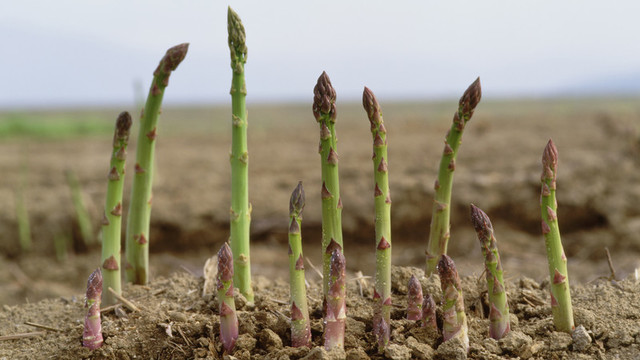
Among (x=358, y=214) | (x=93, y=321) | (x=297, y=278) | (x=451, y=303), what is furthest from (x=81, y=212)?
(x=451, y=303)

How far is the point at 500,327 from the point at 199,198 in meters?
6.20

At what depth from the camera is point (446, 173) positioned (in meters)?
2.70

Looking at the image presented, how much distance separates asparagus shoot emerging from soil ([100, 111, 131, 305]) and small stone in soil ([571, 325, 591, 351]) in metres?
2.11

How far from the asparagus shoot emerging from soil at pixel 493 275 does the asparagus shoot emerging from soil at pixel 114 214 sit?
5.57ft

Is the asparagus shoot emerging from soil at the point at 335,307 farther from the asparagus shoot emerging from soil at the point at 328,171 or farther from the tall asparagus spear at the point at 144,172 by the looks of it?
the tall asparagus spear at the point at 144,172

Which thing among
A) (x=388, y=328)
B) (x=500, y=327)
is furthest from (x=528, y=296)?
(x=388, y=328)

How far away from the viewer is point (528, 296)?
2.81 meters

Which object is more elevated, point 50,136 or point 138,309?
point 50,136

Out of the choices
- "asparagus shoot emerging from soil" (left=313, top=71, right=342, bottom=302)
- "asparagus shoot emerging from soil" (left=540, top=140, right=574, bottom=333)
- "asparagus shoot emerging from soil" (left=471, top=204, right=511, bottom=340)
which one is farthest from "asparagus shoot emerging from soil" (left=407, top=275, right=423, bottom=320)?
"asparagus shoot emerging from soil" (left=540, top=140, right=574, bottom=333)

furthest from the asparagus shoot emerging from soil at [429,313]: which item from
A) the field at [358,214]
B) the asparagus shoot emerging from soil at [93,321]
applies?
the field at [358,214]

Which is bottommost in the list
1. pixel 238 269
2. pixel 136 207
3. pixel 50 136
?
pixel 238 269

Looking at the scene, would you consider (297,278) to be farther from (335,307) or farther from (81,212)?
(81,212)

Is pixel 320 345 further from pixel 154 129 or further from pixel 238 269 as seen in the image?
pixel 154 129

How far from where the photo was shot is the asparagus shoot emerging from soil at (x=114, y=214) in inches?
117
